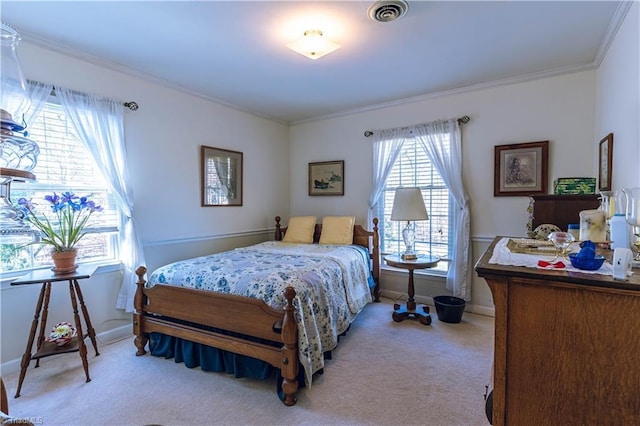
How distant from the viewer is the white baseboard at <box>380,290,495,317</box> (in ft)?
11.2

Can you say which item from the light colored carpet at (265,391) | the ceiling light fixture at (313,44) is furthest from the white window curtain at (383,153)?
the light colored carpet at (265,391)

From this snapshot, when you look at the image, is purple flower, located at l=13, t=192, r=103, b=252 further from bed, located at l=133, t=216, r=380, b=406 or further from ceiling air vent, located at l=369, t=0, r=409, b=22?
ceiling air vent, located at l=369, t=0, r=409, b=22

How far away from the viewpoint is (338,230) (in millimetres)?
4008

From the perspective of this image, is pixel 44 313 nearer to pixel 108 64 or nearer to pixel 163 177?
pixel 163 177

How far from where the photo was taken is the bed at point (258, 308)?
78.5 inches

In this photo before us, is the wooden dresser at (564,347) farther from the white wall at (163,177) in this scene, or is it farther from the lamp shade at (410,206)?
the white wall at (163,177)

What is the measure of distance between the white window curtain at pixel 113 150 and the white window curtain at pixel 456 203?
3.32 m

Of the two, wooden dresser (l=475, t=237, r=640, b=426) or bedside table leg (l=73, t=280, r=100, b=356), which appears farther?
bedside table leg (l=73, t=280, r=100, b=356)

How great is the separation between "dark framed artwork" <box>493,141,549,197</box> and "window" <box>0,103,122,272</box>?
3.92 meters

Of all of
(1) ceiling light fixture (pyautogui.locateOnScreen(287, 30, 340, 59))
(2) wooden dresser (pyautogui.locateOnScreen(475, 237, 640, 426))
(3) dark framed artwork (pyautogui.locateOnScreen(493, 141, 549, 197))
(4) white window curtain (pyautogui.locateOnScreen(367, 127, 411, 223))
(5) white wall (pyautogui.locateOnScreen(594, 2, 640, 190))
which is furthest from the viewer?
(4) white window curtain (pyautogui.locateOnScreen(367, 127, 411, 223))

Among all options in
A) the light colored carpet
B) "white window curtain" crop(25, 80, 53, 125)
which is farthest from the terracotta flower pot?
"white window curtain" crop(25, 80, 53, 125)

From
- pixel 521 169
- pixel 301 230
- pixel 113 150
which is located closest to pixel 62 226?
pixel 113 150

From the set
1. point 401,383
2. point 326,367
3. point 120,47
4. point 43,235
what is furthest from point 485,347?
point 120,47

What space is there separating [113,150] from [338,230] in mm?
2591
